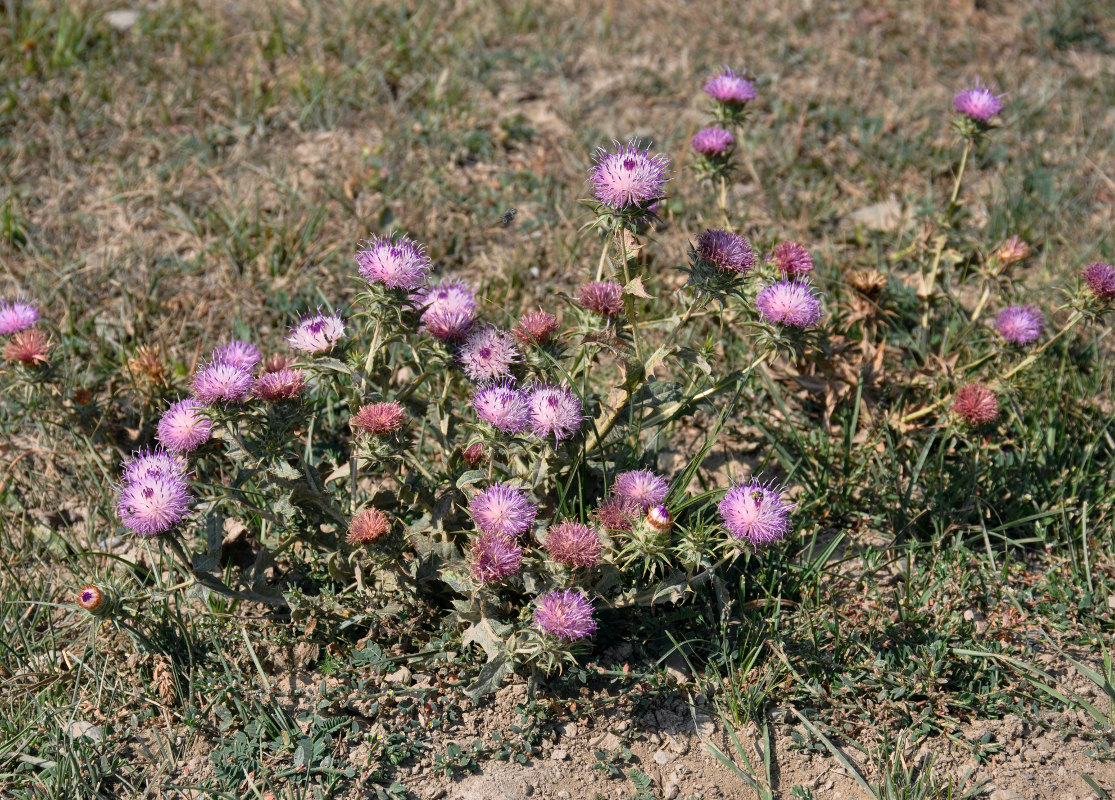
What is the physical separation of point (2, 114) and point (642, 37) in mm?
3569

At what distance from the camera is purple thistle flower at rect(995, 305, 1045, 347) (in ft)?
11.5

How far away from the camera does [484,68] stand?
17.7 feet

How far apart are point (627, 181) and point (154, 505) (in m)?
1.57

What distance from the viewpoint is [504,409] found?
260 cm

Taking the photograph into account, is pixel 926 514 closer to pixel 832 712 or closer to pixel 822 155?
pixel 832 712

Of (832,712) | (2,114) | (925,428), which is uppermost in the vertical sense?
(2,114)

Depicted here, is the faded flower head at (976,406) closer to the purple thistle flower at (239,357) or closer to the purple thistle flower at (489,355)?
the purple thistle flower at (489,355)

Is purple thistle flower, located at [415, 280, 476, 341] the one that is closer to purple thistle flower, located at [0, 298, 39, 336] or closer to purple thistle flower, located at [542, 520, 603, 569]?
purple thistle flower, located at [542, 520, 603, 569]

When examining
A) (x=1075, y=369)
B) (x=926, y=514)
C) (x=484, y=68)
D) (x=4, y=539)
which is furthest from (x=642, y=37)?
(x=4, y=539)

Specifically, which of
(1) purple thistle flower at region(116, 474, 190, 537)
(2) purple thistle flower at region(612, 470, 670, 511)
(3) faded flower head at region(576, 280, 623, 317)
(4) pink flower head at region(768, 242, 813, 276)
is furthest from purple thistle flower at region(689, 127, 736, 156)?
(1) purple thistle flower at region(116, 474, 190, 537)

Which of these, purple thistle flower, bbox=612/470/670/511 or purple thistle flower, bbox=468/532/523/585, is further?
purple thistle flower, bbox=612/470/670/511

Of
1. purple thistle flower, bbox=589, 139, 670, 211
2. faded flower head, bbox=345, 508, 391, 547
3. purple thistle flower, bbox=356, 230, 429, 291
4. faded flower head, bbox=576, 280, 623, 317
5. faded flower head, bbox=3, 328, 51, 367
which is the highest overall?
purple thistle flower, bbox=589, 139, 670, 211

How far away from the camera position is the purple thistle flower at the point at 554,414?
2621 millimetres

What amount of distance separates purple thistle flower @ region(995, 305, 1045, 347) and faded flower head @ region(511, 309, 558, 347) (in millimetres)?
1811
